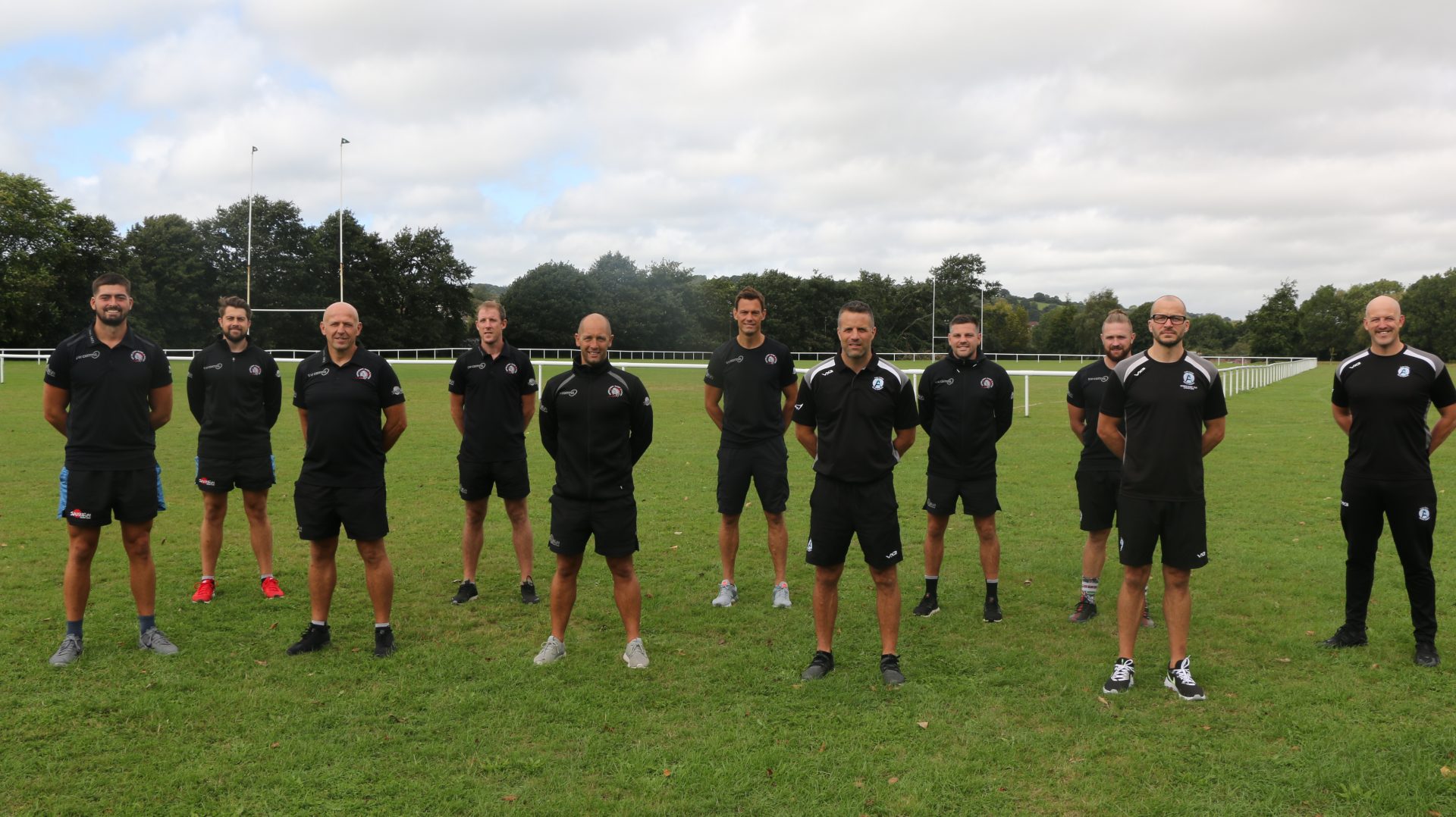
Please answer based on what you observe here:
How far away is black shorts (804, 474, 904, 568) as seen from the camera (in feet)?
16.5

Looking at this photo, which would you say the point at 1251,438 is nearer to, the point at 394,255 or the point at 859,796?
the point at 859,796

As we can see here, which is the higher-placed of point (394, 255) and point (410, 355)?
point (394, 255)

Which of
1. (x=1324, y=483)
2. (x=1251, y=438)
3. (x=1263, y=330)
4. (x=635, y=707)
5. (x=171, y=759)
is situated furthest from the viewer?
(x=1263, y=330)

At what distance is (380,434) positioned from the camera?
555 centimetres

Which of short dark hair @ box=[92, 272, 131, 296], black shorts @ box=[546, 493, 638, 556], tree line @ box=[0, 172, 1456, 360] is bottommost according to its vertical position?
black shorts @ box=[546, 493, 638, 556]

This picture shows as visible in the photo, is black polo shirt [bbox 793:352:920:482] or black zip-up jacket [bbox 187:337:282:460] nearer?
black polo shirt [bbox 793:352:920:482]

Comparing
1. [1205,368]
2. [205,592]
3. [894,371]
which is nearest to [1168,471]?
[1205,368]

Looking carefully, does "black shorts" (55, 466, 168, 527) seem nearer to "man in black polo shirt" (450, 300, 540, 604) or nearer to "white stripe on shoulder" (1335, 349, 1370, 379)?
"man in black polo shirt" (450, 300, 540, 604)

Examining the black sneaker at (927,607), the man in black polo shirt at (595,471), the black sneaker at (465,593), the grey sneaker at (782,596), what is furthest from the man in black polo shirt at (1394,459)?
the black sneaker at (465,593)

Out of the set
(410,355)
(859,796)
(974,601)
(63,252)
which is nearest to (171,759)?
(859,796)

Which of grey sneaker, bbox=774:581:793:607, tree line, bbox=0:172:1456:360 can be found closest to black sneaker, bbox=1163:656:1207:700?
grey sneaker, bbox=774:581:793:607

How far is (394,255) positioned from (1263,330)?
7514 centimetres

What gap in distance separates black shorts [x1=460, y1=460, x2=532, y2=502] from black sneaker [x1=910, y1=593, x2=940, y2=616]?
9.50ft

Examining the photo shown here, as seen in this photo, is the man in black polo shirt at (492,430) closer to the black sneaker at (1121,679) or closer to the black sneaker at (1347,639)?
the black sneaker at (1121,679)
